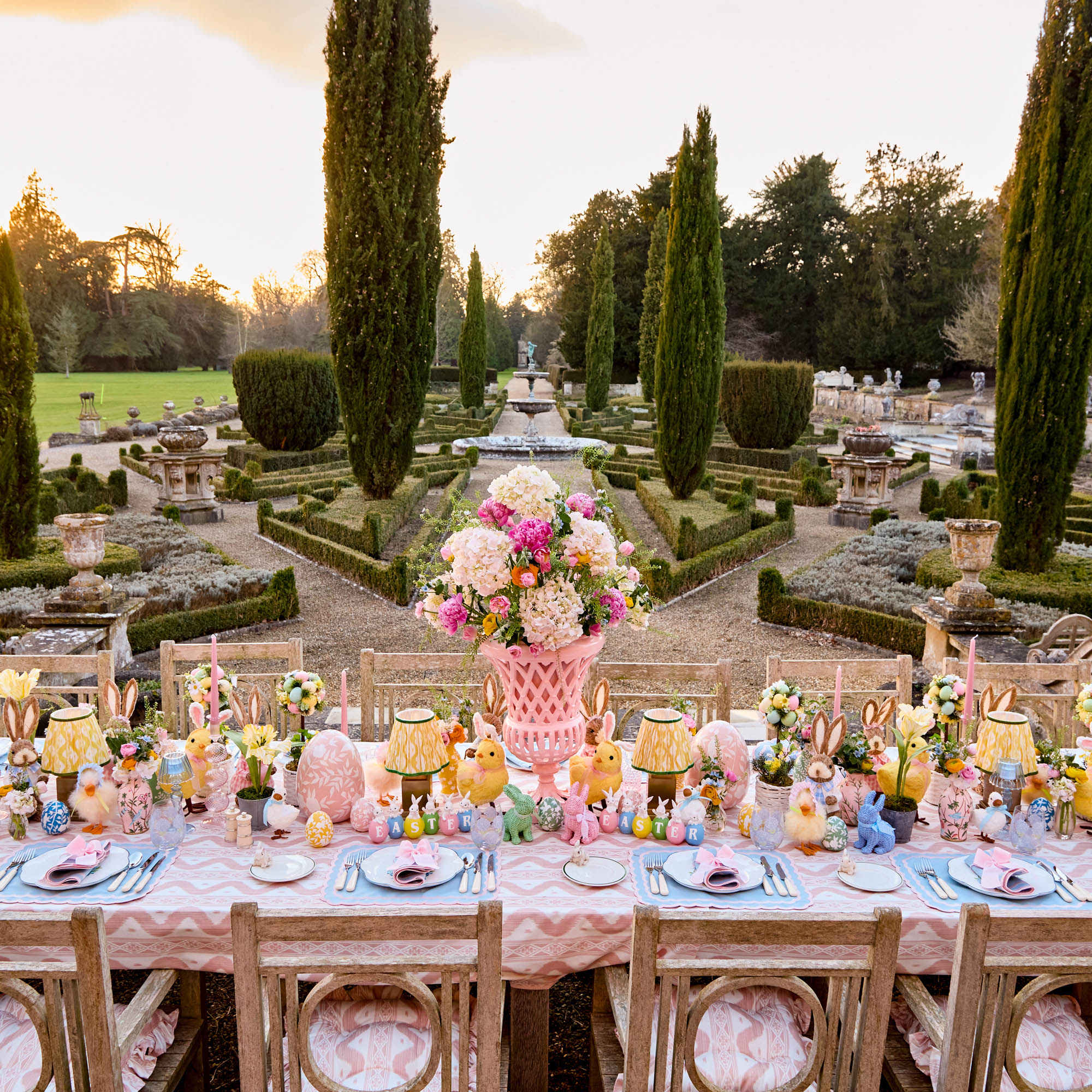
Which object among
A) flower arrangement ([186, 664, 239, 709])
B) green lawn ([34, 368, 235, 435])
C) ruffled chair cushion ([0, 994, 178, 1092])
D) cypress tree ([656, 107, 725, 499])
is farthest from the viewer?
green lawn ([34, 368, 235, 435])

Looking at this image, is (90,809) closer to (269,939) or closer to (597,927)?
(269,939)

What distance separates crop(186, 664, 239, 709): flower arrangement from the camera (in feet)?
8.73

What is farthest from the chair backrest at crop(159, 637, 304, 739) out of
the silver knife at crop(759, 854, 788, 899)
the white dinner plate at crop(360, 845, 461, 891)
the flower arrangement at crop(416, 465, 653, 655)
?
the silver knife at crop(759, 854, 788, 899)

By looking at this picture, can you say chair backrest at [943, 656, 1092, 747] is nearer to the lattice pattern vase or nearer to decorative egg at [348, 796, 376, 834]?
the lattice pattern vase

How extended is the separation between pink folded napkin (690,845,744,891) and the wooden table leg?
52 centimetres

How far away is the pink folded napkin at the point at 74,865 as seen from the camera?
2129 mm

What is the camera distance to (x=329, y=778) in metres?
2.50

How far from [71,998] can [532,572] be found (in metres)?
1.48

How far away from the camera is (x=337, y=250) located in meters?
11.2

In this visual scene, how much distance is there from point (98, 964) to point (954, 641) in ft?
18.8

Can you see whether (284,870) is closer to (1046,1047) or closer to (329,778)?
(329,778)

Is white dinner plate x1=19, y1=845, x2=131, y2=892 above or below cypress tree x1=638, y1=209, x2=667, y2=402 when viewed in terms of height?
below

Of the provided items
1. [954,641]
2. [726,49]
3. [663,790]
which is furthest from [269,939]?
[726,49]

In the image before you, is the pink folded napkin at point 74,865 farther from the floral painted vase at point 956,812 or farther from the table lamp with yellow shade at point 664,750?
the floral painted vase at point 956,812
